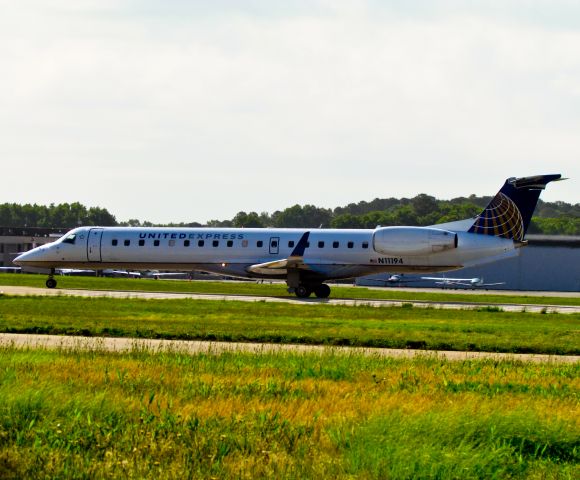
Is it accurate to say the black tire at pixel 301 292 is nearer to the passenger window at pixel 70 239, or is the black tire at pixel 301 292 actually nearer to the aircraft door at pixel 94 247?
the aircraft door at pixel 94 247

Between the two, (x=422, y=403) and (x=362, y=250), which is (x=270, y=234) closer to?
(x=362, y=250)

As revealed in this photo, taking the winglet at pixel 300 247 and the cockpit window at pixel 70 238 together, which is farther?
the cockpit window at pixel 70 238

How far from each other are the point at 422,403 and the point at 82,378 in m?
4.90

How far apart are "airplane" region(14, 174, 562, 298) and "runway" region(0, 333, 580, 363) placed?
24.0 metres

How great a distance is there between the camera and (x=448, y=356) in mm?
19797

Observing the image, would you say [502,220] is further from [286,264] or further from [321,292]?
[286,264]

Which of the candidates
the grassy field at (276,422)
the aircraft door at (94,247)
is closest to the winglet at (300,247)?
the aircraft door at (94,247)

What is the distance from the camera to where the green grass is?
2241 centimetres

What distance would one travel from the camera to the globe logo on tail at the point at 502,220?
147ft

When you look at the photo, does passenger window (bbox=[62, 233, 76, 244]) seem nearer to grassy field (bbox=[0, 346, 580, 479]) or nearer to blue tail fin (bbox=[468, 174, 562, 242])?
blue tail fin (bbox=[468, 174, 562, 242])

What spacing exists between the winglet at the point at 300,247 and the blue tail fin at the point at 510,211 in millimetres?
8005

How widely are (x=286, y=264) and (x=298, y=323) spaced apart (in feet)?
61.0

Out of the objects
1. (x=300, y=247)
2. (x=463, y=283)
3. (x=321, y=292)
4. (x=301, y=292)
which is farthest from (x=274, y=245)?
(x=463, y=283)

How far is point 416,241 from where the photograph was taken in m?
44.5
